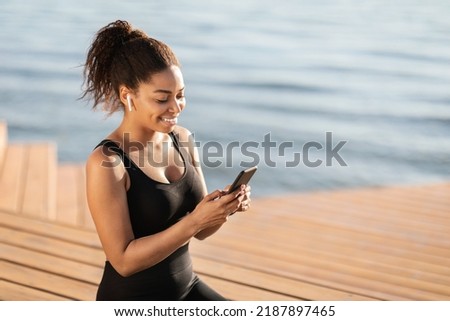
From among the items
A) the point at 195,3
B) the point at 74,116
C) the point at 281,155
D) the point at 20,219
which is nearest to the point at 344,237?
the point at 20,219

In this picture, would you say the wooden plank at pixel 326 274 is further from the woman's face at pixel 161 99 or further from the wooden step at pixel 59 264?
the woman's face at pixel 161 99

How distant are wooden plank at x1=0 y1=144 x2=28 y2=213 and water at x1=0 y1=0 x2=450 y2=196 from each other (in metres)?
1.48

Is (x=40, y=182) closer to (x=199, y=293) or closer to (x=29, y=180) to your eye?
(x=29, y=180)

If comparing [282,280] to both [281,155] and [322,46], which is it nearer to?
[281,155]

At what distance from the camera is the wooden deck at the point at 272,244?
2.21 m

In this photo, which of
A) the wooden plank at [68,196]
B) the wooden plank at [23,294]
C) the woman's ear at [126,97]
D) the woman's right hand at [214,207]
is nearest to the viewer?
the woman's right hand at [214,207]

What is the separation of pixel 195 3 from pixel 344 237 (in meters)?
10.6

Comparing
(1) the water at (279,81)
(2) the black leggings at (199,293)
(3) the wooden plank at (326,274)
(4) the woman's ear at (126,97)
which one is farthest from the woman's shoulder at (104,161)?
(1) the water at (279,81)

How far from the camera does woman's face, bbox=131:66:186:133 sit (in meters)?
1.42

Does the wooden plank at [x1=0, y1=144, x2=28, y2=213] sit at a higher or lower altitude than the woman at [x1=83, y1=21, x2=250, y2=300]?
lower

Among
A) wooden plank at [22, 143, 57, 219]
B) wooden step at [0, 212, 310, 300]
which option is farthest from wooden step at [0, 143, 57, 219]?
wooden step at [0, 212, 310, 300]

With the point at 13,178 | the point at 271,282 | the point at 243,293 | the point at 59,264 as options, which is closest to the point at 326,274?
the point at 271,282

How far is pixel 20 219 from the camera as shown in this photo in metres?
2.68

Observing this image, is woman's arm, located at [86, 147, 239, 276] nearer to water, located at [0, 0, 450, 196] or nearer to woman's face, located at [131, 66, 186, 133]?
woman's face, located at [131, 66, 186, 133]
